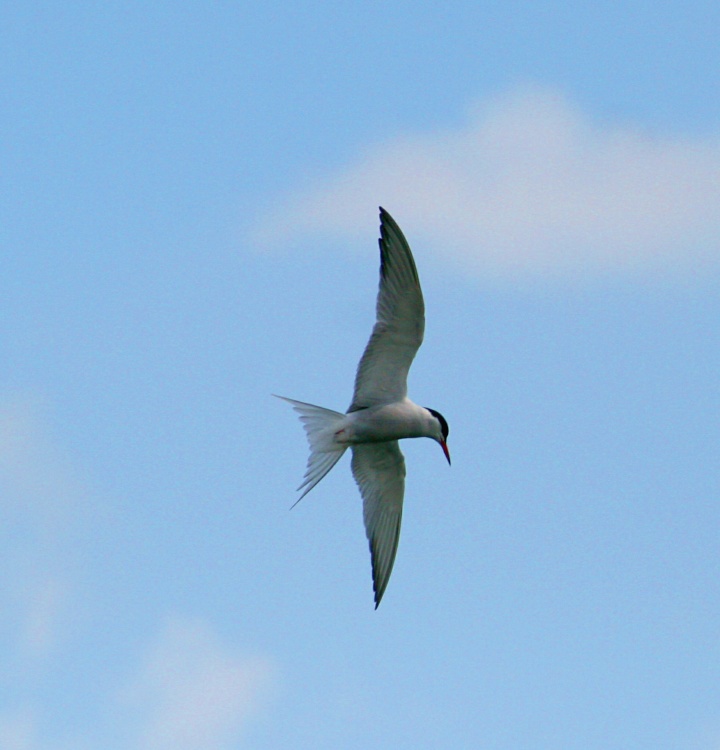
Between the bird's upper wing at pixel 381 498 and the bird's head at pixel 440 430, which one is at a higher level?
the bird's head at pixel 440 430

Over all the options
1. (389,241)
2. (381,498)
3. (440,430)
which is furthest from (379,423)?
(389,241)

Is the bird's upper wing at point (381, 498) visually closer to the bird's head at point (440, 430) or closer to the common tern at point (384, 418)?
the common tern at point (384, 418)

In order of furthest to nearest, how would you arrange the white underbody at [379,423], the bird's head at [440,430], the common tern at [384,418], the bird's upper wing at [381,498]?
the bird's upper wing at [381,498], the bird's head at [440,430], the white underbody at [379,423], the common tern at [384,418]

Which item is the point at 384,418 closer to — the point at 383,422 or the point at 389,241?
the point at 383,422

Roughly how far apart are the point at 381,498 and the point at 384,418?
1125mm

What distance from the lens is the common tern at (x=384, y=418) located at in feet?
33.3

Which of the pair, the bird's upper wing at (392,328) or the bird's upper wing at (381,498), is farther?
the bird's upper wing at (381,498)

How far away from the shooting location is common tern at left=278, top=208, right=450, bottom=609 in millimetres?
10164

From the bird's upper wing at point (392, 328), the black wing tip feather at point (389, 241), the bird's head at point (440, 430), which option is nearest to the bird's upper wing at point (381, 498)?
the bird's head at point (440, 430)

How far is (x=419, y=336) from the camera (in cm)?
1052

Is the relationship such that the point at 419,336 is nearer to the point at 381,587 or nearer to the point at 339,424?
the point at 339,424

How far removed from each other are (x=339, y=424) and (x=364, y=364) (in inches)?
21.0

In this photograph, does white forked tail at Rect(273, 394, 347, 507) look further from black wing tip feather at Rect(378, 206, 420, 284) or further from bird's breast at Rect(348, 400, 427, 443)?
black wing tip feather at Rect(378, 206, 420, 284)

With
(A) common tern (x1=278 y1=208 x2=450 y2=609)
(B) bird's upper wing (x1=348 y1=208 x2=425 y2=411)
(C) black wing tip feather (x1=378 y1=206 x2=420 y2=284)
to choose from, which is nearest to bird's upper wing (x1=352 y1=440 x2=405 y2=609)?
(A) common tern (x1=278 y1=208 x2=450 y2=609)
